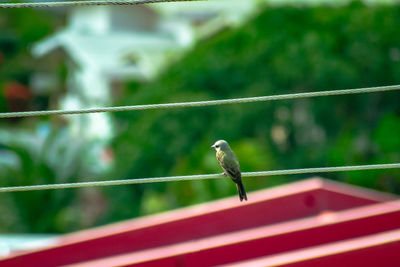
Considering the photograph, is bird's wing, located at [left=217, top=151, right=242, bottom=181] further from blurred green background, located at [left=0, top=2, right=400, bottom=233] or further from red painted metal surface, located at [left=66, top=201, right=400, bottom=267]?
blurred green background, located at [left=0, top=2, right=400, bottom=233]

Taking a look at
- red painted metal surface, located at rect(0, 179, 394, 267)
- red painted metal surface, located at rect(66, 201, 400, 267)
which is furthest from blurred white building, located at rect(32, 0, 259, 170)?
red painted metal surface, located at rect(66, 201, 400, 267)

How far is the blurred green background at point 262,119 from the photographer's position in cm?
1593

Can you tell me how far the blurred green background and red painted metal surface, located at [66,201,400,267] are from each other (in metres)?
9.01

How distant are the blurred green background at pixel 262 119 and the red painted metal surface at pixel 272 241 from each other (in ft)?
29.6

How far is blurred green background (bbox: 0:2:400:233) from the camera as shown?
15.9m

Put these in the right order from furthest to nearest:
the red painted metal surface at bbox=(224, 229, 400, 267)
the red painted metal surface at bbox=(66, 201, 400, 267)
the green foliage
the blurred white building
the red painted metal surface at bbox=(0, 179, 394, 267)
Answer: the blurred white building → the green foliage → the red painted metal surface at bbox=(0, 179, 394, 267) → the red painted metal surface at bbox=(66, 201, 400, 267) → the red painted metal surface at bbox=(224, 229, 400, 267)

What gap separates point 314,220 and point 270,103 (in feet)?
33.4

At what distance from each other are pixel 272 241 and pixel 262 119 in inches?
424

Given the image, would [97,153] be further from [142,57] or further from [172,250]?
[172,250]

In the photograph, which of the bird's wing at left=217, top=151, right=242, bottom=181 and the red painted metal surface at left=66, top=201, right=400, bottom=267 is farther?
the bird's wing at left=217, top=151, right=242, bottom=181

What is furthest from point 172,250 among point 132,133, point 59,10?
point 59,10

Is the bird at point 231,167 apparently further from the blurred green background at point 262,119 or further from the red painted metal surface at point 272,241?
the blurred green background at point 262,119

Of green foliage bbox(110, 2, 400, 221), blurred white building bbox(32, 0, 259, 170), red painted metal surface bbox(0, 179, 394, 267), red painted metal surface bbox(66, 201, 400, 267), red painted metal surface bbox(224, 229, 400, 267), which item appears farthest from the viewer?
blurred white building bbox(32, 0, 259, 170)

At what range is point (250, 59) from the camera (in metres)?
16.5
